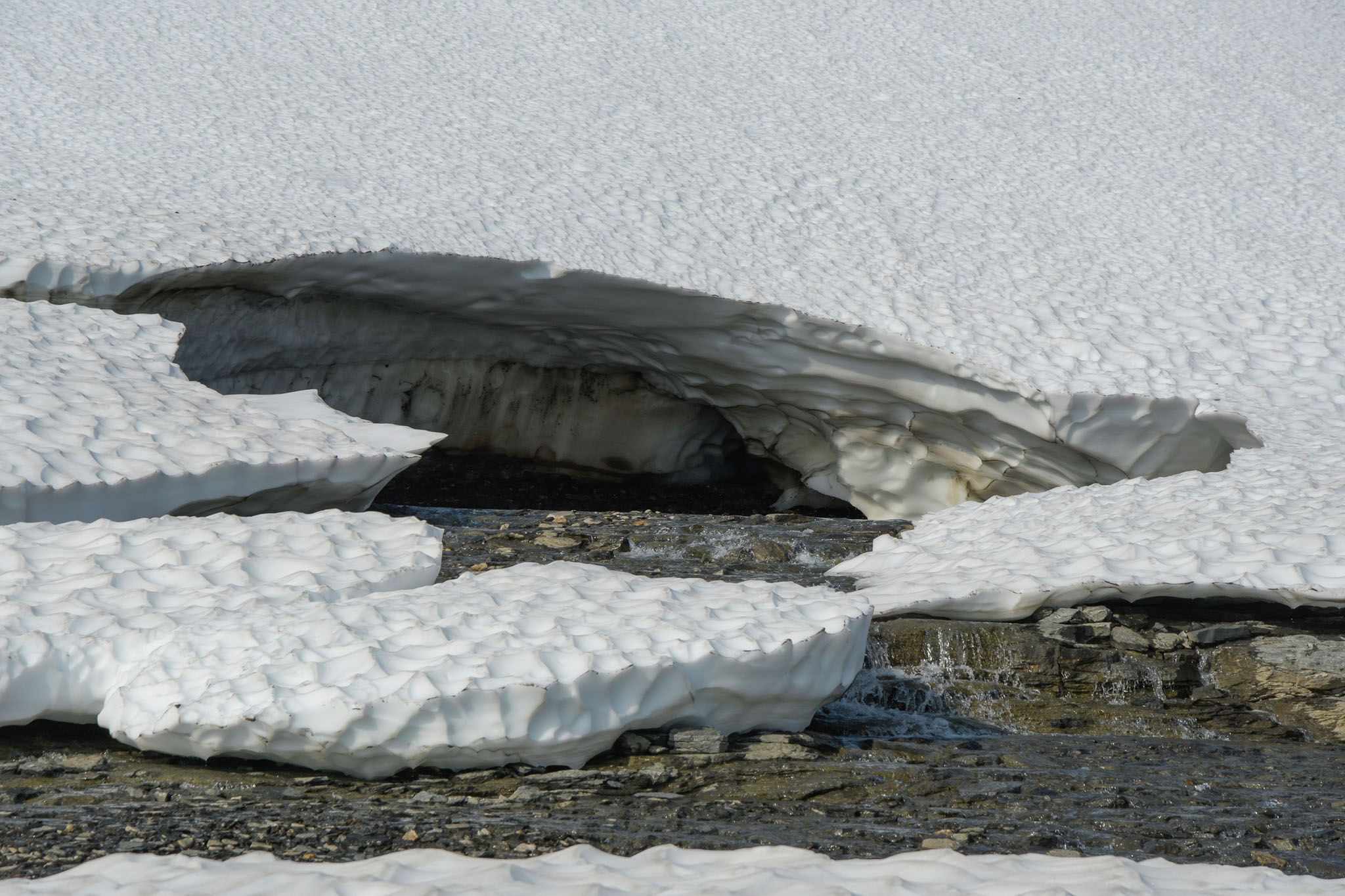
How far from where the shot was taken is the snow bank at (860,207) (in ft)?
16.1

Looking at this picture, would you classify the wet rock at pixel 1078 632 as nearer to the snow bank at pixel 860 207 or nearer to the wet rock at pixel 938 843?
the snow bank at pixel 860 207

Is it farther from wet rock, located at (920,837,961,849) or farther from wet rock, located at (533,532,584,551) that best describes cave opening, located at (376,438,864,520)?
wet rock, located at (920,837,961,849)

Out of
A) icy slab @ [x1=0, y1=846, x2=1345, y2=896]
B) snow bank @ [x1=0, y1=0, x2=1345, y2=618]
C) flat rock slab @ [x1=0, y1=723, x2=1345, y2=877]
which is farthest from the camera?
snow bank @ [x1=0, y1=0, x2=1345, y2=618]

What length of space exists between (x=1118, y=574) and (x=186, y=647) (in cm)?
277

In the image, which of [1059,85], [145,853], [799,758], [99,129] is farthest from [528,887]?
[1059,85]

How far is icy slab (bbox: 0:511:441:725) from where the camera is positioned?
9.48 feet

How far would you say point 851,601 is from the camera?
3.37 metres

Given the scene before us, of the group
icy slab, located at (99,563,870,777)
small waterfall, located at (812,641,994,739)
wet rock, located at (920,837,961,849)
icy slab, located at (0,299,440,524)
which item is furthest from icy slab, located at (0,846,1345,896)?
icy slab, located at (0,299,440,524)

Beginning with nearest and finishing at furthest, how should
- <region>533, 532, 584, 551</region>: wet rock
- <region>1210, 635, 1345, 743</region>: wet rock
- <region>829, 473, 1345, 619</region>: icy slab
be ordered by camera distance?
<region>1210, 635, 1345, 743</region>: wet rock → <region>829, 473, 1345, 619</region>: icy slab → <region>533, 532, 584, 551</region>: wet rock

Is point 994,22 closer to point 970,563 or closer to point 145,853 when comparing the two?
point 970,563

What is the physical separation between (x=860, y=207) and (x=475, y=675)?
15.3 feet

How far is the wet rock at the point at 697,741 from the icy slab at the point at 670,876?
865 mm

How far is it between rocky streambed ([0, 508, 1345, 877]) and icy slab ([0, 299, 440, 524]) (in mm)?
689

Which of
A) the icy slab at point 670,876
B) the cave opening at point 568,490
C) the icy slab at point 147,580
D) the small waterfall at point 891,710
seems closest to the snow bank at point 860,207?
the small waterfall at point 891,710
